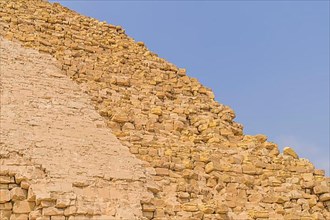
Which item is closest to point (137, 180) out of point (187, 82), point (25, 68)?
point (25, 68)

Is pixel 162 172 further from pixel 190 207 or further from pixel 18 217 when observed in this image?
pixel 18 217

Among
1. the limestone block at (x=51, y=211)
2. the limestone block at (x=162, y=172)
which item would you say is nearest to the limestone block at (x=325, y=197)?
the limestone block at (x=162, y=172)

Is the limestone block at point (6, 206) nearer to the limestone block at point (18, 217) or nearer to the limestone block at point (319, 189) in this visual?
the limestone block at point (18, 217)

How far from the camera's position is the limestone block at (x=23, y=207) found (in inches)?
380

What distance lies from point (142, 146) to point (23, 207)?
10.4ft

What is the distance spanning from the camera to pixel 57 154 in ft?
35.0

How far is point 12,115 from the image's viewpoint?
11.2 metres

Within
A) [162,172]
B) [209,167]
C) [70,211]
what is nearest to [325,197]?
[209,167]

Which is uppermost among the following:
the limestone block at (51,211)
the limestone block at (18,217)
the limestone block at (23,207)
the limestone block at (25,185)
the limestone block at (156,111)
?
the limestone block at (156,111)

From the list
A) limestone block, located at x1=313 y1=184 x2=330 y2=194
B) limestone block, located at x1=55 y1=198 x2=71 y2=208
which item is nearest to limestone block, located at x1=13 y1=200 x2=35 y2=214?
limestone block, located at x1=55 y1=198 x2=71 y2=208

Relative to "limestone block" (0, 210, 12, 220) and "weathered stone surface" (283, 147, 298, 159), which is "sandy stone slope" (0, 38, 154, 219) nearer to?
"limestone block" (0, 210, 12, 220)

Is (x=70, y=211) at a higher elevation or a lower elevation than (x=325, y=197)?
lower

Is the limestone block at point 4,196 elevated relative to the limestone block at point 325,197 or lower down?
lower down

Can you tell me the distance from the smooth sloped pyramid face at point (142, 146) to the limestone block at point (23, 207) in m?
0.02
